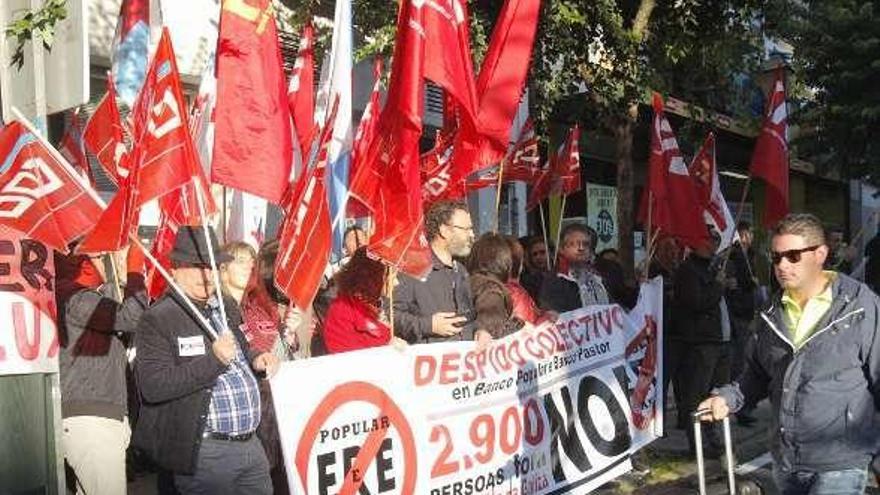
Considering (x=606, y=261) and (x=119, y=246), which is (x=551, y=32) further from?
(x=119, y=246)

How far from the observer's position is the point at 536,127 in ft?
33.2

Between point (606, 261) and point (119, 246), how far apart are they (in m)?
6.14

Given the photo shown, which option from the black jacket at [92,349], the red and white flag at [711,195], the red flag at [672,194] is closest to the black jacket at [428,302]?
the black jacket at [92,349]

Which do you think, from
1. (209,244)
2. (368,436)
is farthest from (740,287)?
(209,244)

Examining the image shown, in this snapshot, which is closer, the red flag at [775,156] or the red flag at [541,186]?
the red flag at [775,156]

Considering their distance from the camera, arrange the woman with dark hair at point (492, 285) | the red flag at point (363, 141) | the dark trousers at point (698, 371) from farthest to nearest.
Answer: the dark trousers at point (698, 371)
the woman with dark hair at point (492, 285)
the red flag at point (363, 141)

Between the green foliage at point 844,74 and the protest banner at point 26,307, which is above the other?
the green foliage at point 844,74

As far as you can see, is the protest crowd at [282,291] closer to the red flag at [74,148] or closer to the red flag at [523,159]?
the red flag at [74,148]

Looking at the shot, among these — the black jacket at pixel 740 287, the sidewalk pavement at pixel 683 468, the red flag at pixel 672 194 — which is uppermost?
Answer: the red flag at pixel 672 194

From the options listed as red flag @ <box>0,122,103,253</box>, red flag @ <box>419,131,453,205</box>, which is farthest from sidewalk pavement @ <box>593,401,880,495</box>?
red flag @ <box>0,122,103,253</box>

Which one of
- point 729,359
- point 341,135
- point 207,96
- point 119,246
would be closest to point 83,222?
point 119,246

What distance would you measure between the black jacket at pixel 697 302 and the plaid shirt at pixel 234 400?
15.2 ft

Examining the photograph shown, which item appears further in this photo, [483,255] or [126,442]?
[483,255]

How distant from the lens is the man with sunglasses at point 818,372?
3773 millimetres
